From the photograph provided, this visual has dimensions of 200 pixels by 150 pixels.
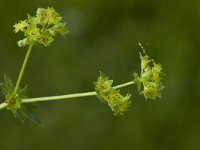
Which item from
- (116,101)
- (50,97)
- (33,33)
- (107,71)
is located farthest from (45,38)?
(107,71)

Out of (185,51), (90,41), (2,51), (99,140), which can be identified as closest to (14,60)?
(2,51)

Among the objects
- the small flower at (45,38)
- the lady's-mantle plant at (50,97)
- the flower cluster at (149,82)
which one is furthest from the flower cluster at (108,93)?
the small flower at (45,38)

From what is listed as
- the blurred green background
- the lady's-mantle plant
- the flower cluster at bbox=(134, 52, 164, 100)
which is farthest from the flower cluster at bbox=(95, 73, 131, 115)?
the blurred green background

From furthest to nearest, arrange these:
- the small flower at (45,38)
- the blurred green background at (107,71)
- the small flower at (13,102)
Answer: the blurred green background at (107,71) → the small flower at (45,38) → the small flower at (13,102)

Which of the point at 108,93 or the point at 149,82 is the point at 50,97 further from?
the point at 149,82

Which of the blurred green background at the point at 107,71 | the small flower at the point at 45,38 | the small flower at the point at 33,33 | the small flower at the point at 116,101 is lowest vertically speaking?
the small flower at the point at 116,101

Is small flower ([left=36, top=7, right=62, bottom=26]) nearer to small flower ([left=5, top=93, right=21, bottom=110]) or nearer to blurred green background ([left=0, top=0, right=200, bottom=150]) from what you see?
small flower ([left=5, top=93, right=21, bottom=110])

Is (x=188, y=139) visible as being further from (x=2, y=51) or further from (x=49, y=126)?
(x=2, y=51)

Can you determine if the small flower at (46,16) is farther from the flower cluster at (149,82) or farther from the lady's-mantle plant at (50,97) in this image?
the flower cluster at (149,82)
